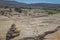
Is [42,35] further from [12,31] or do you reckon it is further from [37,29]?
[12,31]

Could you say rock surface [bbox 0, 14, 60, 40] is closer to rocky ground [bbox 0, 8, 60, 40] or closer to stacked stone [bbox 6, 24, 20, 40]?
rocky ground [bbox 0, 8, 60, 40]

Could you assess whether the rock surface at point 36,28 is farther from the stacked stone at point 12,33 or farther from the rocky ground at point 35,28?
the stacked stone at point 12,33

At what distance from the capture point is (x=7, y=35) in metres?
6.18

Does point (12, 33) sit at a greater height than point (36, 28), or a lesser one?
lesser

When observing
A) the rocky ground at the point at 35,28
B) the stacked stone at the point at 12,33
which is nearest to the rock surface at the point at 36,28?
the rocky ground at the point at 35,28

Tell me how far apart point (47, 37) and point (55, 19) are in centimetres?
120

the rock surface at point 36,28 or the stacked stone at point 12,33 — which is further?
the stacked stone at point 12,33

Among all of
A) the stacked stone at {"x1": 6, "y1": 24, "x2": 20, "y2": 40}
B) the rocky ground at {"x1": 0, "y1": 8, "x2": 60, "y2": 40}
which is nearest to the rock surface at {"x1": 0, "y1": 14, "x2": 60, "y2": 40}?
the rocky ground at {"x1": 0, "y1": 8, "x2": 60, "y2": 40}

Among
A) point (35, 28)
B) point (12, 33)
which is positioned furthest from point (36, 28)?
point (12, 33)

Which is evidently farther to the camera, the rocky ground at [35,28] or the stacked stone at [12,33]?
the stacked stone at [12,33]

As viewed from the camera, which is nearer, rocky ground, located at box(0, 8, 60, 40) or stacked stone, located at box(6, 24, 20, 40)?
rocky ground, located at box(0, 8, 60, 40)

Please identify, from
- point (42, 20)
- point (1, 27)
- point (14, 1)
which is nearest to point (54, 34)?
point (42, 20)

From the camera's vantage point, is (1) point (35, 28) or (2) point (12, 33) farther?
(2) point (12, 33)

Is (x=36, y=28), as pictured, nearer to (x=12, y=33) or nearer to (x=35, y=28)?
(x=35, y=28)
